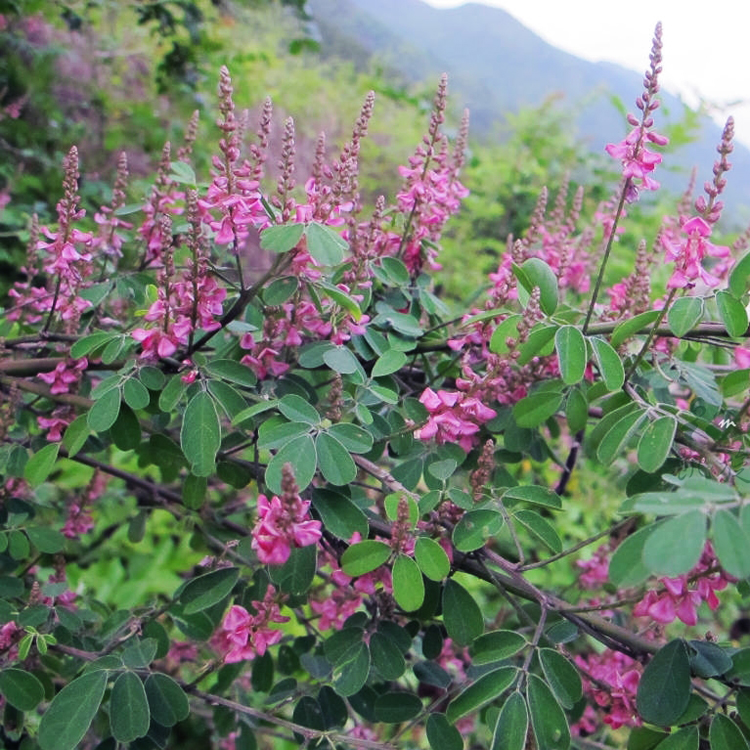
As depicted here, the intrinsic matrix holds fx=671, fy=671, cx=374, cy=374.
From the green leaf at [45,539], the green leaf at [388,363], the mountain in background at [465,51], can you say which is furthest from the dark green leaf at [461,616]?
the mountain in background at [465,51]

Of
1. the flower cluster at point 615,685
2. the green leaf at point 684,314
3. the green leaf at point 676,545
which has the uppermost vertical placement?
the green leaf at point 684,314

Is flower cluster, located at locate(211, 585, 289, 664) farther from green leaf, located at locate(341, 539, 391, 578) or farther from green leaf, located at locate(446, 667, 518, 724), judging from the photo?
green leaf, located at locate(446, 667, 518, 724)

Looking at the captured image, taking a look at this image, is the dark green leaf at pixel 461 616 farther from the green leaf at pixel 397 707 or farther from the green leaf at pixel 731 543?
the green leaf at pixel 731 543

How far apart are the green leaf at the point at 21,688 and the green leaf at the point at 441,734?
0.56 meters

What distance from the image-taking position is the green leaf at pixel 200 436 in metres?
0.87

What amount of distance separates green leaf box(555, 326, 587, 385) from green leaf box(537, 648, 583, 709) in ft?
1.10

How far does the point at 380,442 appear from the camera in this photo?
101 centimetres

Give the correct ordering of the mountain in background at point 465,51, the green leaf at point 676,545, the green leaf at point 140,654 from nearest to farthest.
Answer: the green leaf at point 676,545, the green leaf at point 140,654, the mountain in background at point 465,51

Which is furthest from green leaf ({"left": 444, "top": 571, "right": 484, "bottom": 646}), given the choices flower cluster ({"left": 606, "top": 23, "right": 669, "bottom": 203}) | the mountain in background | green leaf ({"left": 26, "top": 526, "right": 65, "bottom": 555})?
the mountain in background

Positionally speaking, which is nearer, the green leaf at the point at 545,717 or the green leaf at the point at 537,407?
the green leaf at the point at 545,717

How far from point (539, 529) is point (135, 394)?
1.86 feet

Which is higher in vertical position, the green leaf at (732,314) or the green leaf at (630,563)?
the green leaf at (732,314)

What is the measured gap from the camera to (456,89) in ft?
30.5

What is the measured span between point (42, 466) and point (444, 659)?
0.81 meters
